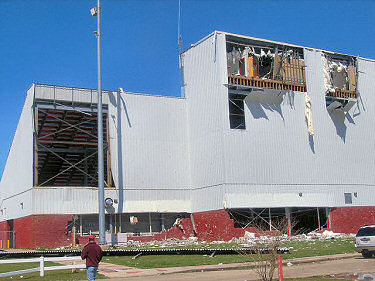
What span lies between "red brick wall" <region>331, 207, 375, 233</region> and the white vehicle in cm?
1981

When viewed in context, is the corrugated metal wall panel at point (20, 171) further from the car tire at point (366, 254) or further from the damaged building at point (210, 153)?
the car tire at point (366, 254)

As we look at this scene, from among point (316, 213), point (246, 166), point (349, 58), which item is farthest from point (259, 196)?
point (349, 58)

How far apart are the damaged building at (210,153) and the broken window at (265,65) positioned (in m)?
0.11

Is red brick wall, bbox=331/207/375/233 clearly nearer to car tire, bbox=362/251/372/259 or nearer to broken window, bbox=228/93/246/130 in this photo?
broken window, bbox=228/93/246/130

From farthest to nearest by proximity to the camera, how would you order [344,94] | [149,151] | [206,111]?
1. [344,94]
2. [149,151]
3. [206,111]

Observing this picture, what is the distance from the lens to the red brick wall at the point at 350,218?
4525 centimetres

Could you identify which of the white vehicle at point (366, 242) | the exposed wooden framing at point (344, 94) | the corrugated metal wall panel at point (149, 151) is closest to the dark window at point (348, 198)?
the exposed wooden framing at point (344, 94)

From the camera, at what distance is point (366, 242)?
2511cm

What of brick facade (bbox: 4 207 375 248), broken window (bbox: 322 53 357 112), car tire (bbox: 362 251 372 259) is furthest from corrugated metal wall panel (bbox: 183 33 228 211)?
car tire (bbox: 362 251 372 259)

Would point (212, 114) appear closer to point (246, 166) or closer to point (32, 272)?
point (246, 166)

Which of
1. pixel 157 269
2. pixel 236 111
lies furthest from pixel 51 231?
pixel 157 269

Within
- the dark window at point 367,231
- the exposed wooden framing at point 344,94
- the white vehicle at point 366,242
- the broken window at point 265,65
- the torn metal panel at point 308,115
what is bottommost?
the white vehicle at point 366,242

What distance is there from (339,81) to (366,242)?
25.8m

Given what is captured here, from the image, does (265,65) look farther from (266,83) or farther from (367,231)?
(367,231)
